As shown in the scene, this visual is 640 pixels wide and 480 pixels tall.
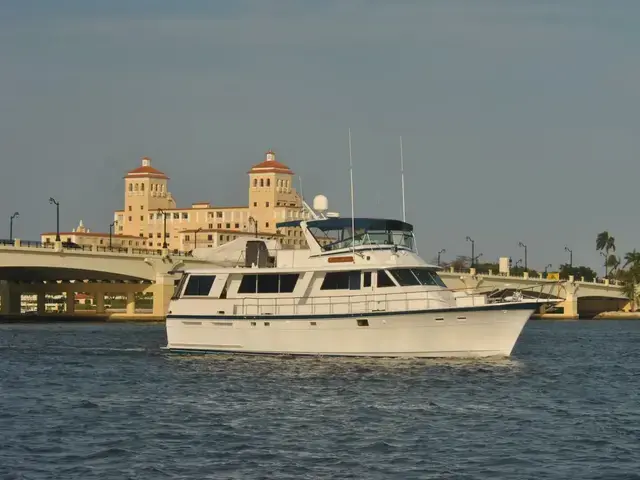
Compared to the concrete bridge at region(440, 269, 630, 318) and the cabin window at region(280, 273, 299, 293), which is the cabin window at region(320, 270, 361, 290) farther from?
the concrete bridge at region(440, 269, 630, 318)

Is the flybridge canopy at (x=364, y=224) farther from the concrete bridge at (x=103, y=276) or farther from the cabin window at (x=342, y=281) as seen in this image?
the concrete bridge at (x=103, y=276)

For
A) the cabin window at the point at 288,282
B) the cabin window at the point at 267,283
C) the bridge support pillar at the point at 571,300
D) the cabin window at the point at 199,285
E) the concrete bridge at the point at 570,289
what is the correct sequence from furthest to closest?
the bridge support pillar at the point at 571,300
the concrete bridge at the point at 570,289
the cabin window at the point at 199,285
the cabin window at the point at 267,283
the cabin window at the point at 288,282

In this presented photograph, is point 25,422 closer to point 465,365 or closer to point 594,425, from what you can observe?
point 594,425

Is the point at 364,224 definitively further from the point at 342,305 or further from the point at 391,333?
the point at 391,333

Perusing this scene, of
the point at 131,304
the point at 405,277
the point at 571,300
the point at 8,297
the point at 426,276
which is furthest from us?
the point at 571,300

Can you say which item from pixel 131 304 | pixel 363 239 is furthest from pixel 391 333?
pixel 131 304

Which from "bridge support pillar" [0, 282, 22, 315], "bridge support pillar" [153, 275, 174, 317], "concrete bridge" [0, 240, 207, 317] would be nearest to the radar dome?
"concrete bridge" [0, 240, 207, 317]

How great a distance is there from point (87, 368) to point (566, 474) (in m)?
27.3

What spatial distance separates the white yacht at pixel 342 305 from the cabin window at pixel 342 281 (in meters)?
0.05

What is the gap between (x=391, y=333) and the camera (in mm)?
43938

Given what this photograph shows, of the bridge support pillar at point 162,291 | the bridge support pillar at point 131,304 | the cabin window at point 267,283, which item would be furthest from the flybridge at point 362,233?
the bridge support pillar at point 131,304

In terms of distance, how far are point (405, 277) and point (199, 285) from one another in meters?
8.88

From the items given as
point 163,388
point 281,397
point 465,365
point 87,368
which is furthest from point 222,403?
point 87,368

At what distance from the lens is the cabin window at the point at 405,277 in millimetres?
44500
